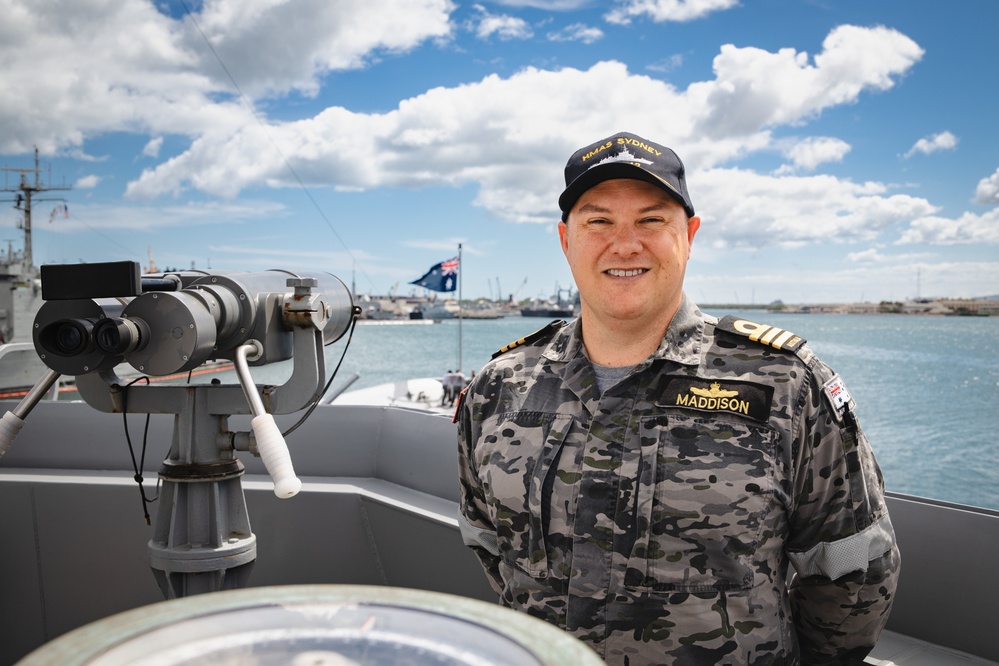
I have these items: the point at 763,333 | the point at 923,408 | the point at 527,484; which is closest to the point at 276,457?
the point at 527,484

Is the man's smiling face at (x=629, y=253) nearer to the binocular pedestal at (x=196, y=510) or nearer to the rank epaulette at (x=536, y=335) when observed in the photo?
the rank epaulette at (x=536, y=335)

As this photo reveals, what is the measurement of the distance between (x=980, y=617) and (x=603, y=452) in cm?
100

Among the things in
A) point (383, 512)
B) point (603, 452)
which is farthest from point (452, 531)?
point (603, 452)

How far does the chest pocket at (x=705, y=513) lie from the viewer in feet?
5.20

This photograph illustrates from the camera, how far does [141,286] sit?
1.94m

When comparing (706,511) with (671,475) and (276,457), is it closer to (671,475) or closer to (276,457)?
(671,475)

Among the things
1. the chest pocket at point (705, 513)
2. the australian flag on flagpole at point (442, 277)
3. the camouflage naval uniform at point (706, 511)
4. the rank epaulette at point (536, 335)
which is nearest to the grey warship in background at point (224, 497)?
the camouflage naval uniform at point (706, 511)

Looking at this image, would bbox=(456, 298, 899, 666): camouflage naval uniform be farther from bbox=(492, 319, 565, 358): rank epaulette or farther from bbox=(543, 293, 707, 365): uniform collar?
bbox=(492, 319, 565, 358): rank epaulette

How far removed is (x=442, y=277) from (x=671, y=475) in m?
20.1

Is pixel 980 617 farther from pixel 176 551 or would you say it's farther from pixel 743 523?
pixel 176 551

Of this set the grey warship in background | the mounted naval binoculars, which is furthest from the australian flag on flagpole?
the mounted naval binoculars

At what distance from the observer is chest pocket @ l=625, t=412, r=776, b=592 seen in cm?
159

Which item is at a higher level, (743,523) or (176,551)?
(743,523)

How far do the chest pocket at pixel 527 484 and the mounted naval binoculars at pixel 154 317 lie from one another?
671 mm
